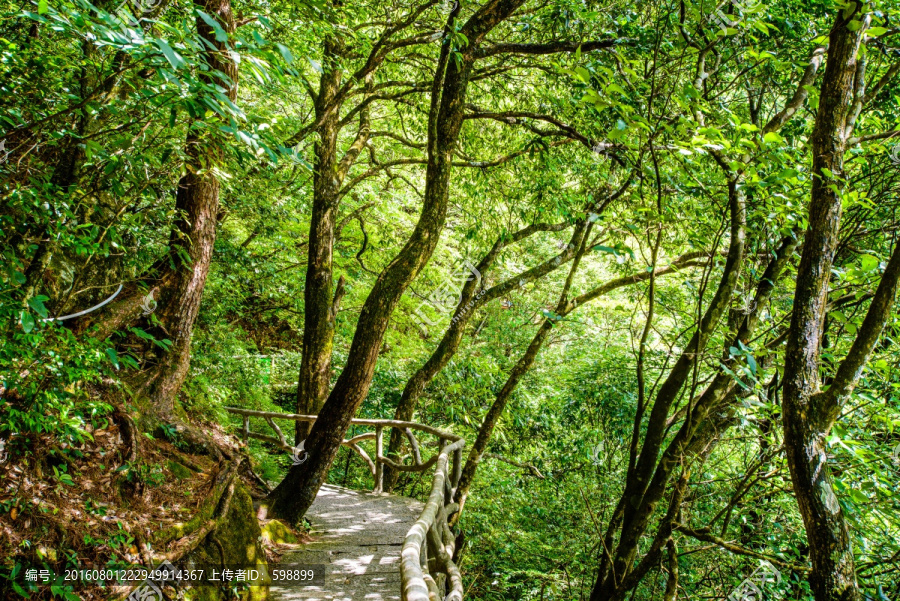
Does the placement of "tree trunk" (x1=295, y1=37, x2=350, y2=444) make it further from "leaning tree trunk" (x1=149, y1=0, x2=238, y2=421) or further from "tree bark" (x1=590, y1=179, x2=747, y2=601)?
"tree bark" (x1=590, y1=179, x2=747, y2=601)

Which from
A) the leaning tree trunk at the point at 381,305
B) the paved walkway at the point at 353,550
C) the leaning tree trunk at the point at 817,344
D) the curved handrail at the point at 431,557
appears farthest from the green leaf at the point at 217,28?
the paved walkway at the point at 353,550

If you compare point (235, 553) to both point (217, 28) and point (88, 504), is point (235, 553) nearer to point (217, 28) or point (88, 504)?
point (88, 504)

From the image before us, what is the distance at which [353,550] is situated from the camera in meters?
4.65

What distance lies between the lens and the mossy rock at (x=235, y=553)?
3.33 m

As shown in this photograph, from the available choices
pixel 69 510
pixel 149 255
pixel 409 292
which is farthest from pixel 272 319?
pixel 69 510

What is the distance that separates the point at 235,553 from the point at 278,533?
885 mm

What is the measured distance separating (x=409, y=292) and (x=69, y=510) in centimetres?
780

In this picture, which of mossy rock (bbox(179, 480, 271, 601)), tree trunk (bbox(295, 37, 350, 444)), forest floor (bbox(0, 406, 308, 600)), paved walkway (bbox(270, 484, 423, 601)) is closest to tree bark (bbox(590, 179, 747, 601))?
paved walkway (bbox(270, 484, 423, 601))

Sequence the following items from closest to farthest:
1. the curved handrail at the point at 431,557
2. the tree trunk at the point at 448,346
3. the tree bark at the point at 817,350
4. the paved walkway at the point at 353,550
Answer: the curved handrail at the point at 431,557 < the tree bark at the point at 817,350 < the paved walkway at the point at 353,550 < the tree trunk at the point at 448,346

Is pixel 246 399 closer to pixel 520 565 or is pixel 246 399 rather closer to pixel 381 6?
pixel 520 565

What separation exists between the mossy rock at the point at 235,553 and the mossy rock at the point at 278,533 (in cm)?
20

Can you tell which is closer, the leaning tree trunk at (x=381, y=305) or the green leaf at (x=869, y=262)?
the green leaf at (x=869, y=262)

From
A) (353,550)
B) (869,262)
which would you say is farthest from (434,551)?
(869,262)

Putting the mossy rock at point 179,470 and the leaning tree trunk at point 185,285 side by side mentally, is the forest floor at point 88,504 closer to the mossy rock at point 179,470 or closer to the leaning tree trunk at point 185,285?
the mossy rock at point 179,470
